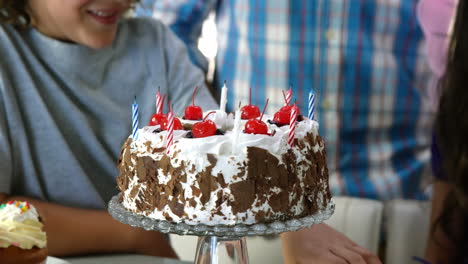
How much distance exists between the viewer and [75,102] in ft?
5.24

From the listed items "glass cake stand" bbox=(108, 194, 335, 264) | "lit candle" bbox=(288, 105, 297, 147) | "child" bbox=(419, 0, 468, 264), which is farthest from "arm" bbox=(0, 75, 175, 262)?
"child" bbox=(419, 0, 468, 264)

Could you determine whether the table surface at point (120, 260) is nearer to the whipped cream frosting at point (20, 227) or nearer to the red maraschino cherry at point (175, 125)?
the whipped cream frosting at point (20, 227)

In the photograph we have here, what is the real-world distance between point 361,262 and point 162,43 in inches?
35.3

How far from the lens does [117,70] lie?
167 cm

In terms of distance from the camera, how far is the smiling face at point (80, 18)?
4.79 ft

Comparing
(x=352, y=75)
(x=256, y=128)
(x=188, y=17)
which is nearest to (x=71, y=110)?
(x=188, y=17)

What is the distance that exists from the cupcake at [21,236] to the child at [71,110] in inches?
5.4

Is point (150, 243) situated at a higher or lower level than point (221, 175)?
lower

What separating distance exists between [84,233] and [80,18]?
1.73ft

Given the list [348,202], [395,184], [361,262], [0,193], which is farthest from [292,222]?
[395,184]

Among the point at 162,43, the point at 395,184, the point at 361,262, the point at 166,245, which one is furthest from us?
the point at 395,184

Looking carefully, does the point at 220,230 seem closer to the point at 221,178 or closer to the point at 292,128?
the point at 221,178

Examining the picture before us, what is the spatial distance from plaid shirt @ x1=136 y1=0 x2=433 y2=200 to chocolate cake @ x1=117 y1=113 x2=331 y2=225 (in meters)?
0.95

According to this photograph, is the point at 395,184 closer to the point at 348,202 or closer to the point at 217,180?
the point at 348,202
